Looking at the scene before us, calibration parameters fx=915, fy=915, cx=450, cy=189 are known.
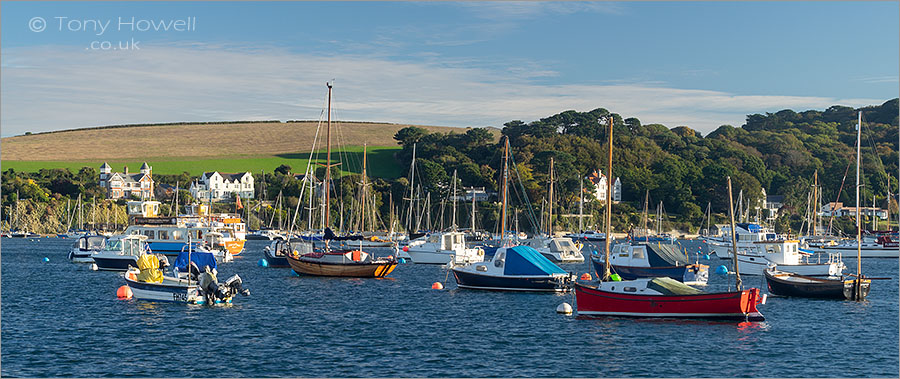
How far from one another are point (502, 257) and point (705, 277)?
57.1ft

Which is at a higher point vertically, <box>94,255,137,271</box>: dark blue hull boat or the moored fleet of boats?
the moored fleet of boats

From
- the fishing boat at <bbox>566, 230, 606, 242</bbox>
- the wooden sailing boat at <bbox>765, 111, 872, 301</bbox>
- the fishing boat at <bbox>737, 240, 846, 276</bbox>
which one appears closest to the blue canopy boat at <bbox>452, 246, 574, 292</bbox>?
the wooden sailing boat at <bbox>765, 111, 872, 301</bbox>

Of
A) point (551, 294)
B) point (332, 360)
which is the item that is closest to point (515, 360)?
point (332, 360)

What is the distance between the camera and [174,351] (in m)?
36.6

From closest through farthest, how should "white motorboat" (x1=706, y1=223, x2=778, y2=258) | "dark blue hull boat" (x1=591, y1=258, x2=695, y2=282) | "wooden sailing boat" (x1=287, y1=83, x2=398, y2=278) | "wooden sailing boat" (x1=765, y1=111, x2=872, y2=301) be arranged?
"wooden sailing boat" (x1=765, y1=111, x2=872, y2=301) < "dark blue hull boat" (x1=591, y1=258, x2=695, y2=282) < "wooden sailing boat" (x1=287, y1=83, x2=398, y2=278) < "white motorboat" (x1=706, y1=223, x2=778, y2=258)

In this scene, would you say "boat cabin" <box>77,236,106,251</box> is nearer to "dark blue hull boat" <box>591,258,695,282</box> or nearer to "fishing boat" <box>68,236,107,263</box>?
"fishing boat" <box>68,236,107,263</box>

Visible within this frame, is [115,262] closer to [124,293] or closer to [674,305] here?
[124,293]

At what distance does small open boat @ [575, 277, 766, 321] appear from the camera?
4269cm

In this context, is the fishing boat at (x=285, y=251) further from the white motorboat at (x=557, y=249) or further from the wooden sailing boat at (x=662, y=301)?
the wooden sailing boat at (x=662, y=301)

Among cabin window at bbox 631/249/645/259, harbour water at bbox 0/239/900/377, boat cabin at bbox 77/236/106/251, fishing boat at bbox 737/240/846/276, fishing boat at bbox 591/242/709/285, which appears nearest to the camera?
harbour water at bbox 0/239/900/377

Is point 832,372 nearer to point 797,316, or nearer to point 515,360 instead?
point 515,360

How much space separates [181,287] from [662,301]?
25.6 m

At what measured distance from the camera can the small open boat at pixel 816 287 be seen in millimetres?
53969

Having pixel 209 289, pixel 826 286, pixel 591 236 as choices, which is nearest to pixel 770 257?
pixel 826 286
